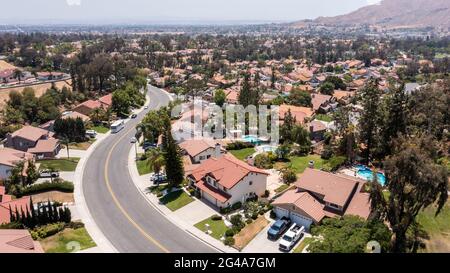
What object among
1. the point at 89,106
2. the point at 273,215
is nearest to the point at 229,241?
the point at 273,215

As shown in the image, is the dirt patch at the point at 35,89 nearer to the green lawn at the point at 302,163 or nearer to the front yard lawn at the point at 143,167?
the front yard lawn at the point at 143,167

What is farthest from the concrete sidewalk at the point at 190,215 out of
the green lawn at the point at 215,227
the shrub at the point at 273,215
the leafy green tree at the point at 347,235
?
the leafy green tree at the point at 347,235

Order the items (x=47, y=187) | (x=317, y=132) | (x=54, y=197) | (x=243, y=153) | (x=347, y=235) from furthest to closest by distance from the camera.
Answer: (x=317, y=132), (x=243, y=153), (x=47, y=187), (x=54, y=197), (x=347, y=235)

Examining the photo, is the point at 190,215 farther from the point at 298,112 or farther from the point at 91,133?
the point at 298,112

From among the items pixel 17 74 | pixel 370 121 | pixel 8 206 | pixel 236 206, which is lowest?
pixel 236 206

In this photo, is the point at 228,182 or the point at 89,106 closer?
the point at 228,182
